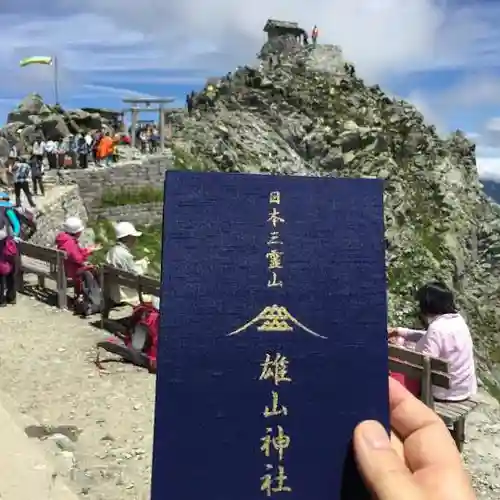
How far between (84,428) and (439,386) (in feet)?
12.1

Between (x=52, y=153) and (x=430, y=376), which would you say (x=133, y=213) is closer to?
(x=52, y=153)

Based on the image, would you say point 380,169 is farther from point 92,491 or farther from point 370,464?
point 370,464

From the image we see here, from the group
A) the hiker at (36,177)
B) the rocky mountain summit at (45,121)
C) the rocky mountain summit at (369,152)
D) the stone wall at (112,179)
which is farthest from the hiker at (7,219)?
the rocky mountain summit at (369,152)

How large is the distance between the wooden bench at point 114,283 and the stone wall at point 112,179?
11.9 meters

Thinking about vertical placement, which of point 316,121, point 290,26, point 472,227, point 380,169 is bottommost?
point 472,227

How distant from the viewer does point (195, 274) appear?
2209 millimetres

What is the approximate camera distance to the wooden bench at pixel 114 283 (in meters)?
9.09

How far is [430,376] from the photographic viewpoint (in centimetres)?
619

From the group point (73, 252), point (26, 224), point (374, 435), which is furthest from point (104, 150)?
point (374, 435)

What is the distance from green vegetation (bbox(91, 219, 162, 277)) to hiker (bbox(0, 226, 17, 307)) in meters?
5.42

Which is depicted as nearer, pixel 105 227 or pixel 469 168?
pixel 105 227

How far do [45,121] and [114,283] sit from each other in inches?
868

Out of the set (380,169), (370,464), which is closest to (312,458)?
(370,464)

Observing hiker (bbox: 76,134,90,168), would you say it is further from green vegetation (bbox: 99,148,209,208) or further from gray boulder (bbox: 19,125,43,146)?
gray boulder (bbox: 19,125,43,146)
